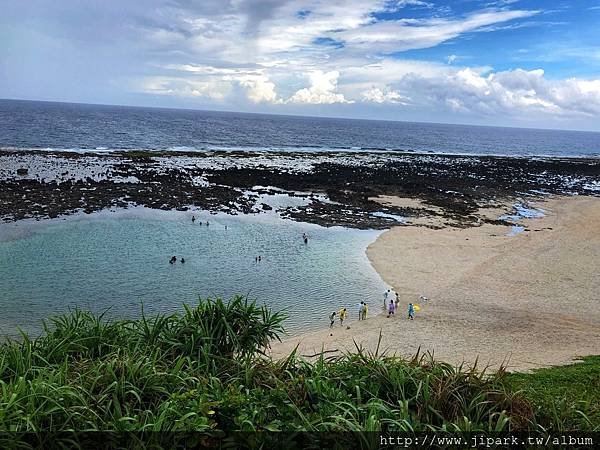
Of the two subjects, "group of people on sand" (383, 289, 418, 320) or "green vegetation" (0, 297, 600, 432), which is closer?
"green vegetation" (0, 297, 600, 432)

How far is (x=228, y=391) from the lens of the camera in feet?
14.6

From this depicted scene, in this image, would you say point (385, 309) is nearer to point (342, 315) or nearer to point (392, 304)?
point (392, 304)

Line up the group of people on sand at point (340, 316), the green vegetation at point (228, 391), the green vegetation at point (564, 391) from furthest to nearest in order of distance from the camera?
1. the group of people on sand at point (340, 316)
2. the green vegetation at point (564, 391)
3. the green vegetation at point (228, 391)

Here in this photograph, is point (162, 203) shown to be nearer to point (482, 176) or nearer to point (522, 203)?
point (522, 203)

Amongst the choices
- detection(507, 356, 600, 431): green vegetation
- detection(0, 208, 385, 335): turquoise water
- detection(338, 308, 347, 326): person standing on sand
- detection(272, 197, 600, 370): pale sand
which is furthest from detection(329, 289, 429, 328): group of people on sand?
detection(507, 356, 600, 431): green vegetation

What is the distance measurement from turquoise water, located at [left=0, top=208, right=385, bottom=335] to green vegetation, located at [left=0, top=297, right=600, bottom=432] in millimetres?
8186

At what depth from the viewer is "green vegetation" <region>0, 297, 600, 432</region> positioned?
401 cm

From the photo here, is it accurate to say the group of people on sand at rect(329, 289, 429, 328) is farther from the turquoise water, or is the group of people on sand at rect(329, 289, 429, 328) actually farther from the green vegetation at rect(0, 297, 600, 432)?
the green vegetation at rect(0, 297, 600, 432)

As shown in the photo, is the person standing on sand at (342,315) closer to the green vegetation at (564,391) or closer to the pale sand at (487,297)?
the pale sand at (487,297)

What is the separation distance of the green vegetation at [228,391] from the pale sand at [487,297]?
515 cm

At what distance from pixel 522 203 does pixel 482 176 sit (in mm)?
13844

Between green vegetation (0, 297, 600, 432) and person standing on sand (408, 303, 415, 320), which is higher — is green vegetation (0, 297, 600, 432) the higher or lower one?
the higher one

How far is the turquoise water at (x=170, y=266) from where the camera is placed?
55.0ft

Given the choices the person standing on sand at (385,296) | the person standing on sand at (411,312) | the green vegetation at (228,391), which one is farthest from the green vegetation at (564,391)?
the person standing on sand at (385,296)
